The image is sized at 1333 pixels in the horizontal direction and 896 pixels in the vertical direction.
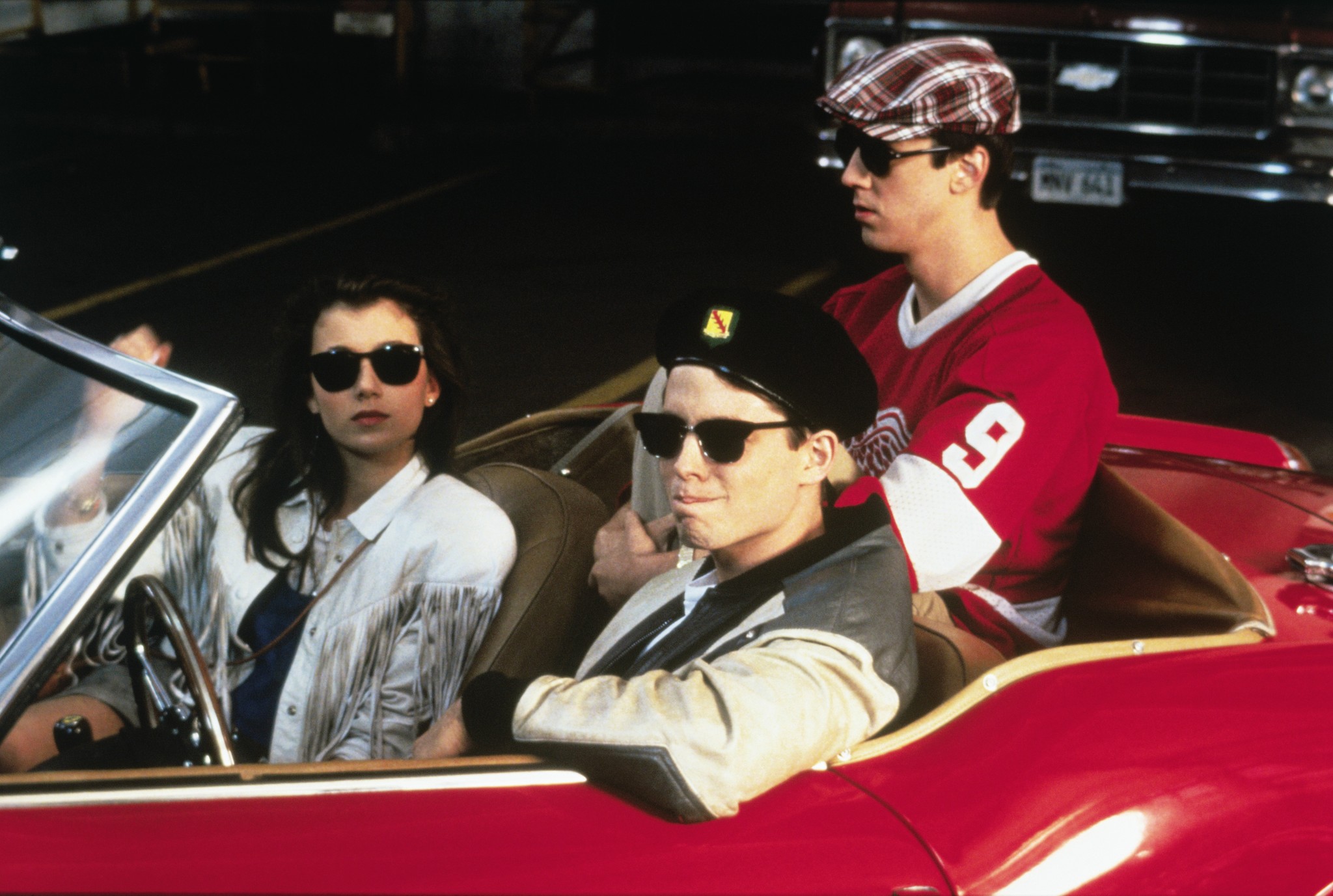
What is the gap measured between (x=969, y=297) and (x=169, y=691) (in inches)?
58.8

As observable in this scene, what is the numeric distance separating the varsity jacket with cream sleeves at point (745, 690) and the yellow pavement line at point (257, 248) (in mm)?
5076

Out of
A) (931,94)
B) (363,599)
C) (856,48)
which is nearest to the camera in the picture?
(363,599)

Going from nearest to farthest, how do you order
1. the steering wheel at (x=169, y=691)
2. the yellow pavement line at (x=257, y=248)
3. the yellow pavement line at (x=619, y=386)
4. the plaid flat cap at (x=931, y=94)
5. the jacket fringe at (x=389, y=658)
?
the steering wheel at (x=169, y=691) < the jacket fringe at (x=389, y=658) < the plaid flat cap at (x=931, y=94) < the yellow pavement line at (x=619, y=386) < the yellow pavement line at (x=257, y=248)

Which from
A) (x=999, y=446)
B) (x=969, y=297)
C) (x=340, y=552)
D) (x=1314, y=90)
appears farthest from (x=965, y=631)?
(x=1314, y=90)

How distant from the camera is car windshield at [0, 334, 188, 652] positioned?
186cm

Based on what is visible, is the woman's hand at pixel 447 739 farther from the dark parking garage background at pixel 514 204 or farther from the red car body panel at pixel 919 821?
the dark parking garage background at pixel 514 204

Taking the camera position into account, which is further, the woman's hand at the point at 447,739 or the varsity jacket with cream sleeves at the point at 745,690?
the woman's hand at the point at 447,739

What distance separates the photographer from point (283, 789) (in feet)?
5.44

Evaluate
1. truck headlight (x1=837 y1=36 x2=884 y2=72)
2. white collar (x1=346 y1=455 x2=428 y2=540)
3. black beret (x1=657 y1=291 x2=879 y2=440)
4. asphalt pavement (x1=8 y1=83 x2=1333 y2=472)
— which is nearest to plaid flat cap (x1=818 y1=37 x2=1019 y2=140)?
black beret (x1=657 y1=291 x2=879 y2=440)

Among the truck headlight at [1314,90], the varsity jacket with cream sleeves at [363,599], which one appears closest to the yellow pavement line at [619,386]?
the truck headlight at [1314,90]

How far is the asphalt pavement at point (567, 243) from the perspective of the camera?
20.6 feet

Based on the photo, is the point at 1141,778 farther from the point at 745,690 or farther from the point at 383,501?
the point at 383,501

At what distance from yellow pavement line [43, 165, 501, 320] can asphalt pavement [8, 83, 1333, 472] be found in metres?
0.02

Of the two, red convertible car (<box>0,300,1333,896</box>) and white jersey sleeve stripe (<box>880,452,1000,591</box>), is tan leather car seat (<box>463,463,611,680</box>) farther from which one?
white jersey sleeve stripe (<box>880,452,1000,591</box>)
